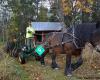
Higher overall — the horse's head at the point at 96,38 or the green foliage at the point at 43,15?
the horse's head at the point at 96,38

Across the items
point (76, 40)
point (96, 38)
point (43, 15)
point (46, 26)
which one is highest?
point (96, 38)

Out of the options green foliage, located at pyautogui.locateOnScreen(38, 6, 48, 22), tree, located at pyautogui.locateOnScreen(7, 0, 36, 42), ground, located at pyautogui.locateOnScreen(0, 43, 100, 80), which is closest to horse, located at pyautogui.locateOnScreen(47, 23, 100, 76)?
ground, located at pyautogui.locateOnScreen(0, 43, 100, 80)

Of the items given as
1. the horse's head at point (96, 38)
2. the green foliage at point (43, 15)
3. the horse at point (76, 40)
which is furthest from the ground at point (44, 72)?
the green foliage at point (43, 15)

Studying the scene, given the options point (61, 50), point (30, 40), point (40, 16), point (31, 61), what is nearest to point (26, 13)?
point (40, 16)

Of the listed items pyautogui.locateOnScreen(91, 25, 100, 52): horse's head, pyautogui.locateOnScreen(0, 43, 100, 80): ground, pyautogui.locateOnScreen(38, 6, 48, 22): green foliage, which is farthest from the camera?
pyautogui.locateOnScreen(38, 6, 48, 22): green foliage

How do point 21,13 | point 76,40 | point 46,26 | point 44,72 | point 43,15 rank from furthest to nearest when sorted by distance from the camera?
point 43,15, point 46,26, point 21,13, point 44,72, point 76,40

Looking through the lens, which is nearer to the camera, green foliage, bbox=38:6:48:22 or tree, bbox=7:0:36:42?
tree, bbox=7:0:36:42

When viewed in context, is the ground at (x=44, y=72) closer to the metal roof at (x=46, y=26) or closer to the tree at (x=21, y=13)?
the tree at (x=21, y=13)

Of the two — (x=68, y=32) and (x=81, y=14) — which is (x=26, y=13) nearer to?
(x=81, y=14)

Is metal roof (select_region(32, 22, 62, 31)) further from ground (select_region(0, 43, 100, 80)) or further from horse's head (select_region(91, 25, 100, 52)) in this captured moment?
horse's head (select_region(91, 25, 100, 52))

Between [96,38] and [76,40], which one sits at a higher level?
[96,38]

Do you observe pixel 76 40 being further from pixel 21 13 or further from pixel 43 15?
pixel 43 15

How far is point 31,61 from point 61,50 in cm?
409

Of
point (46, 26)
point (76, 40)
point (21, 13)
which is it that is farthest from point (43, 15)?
point (76, 40)
